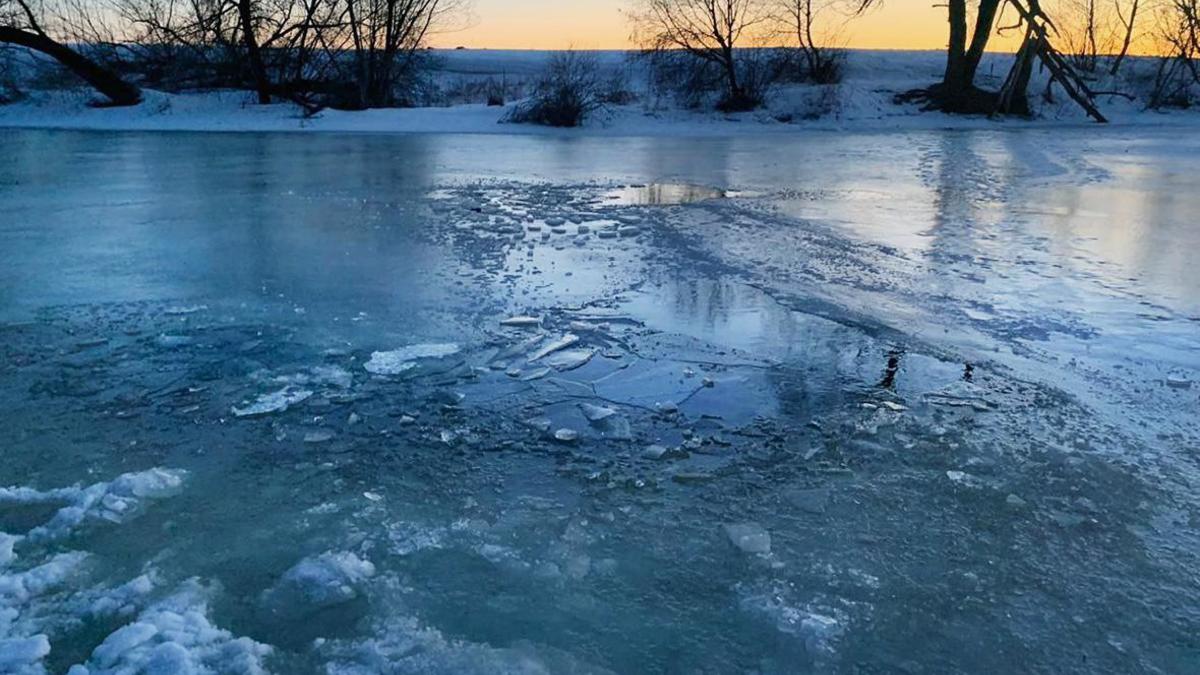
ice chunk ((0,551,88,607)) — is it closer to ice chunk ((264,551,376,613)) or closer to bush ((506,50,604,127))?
ice chunk ((264,551,376,613))

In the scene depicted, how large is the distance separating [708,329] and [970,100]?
80.7 ft

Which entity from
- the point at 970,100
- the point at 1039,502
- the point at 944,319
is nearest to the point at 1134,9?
the point at 970,100

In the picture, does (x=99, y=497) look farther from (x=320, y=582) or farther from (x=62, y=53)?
(x=62, y=53)

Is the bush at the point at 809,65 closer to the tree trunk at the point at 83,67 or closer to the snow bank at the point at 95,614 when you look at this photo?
the tree trunk at the point at 83,67

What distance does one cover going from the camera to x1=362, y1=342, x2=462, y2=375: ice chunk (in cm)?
411

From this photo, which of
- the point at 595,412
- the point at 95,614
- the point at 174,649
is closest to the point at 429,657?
the point at 174,649

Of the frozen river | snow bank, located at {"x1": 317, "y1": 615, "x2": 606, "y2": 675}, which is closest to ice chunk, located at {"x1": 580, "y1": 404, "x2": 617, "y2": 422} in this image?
the frozen river

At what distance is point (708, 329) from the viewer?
4742mm

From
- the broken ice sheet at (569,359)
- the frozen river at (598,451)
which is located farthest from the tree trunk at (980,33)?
the broken ice sheet at (569,359)

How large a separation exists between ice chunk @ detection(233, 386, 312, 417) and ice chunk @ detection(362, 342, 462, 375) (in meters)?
0.38

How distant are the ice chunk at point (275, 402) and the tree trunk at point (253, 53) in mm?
23255

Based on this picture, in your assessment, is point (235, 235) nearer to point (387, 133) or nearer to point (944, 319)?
point (944, 319)

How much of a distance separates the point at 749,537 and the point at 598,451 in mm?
804

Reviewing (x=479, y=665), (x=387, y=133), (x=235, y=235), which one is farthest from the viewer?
(x=387, y=133)
